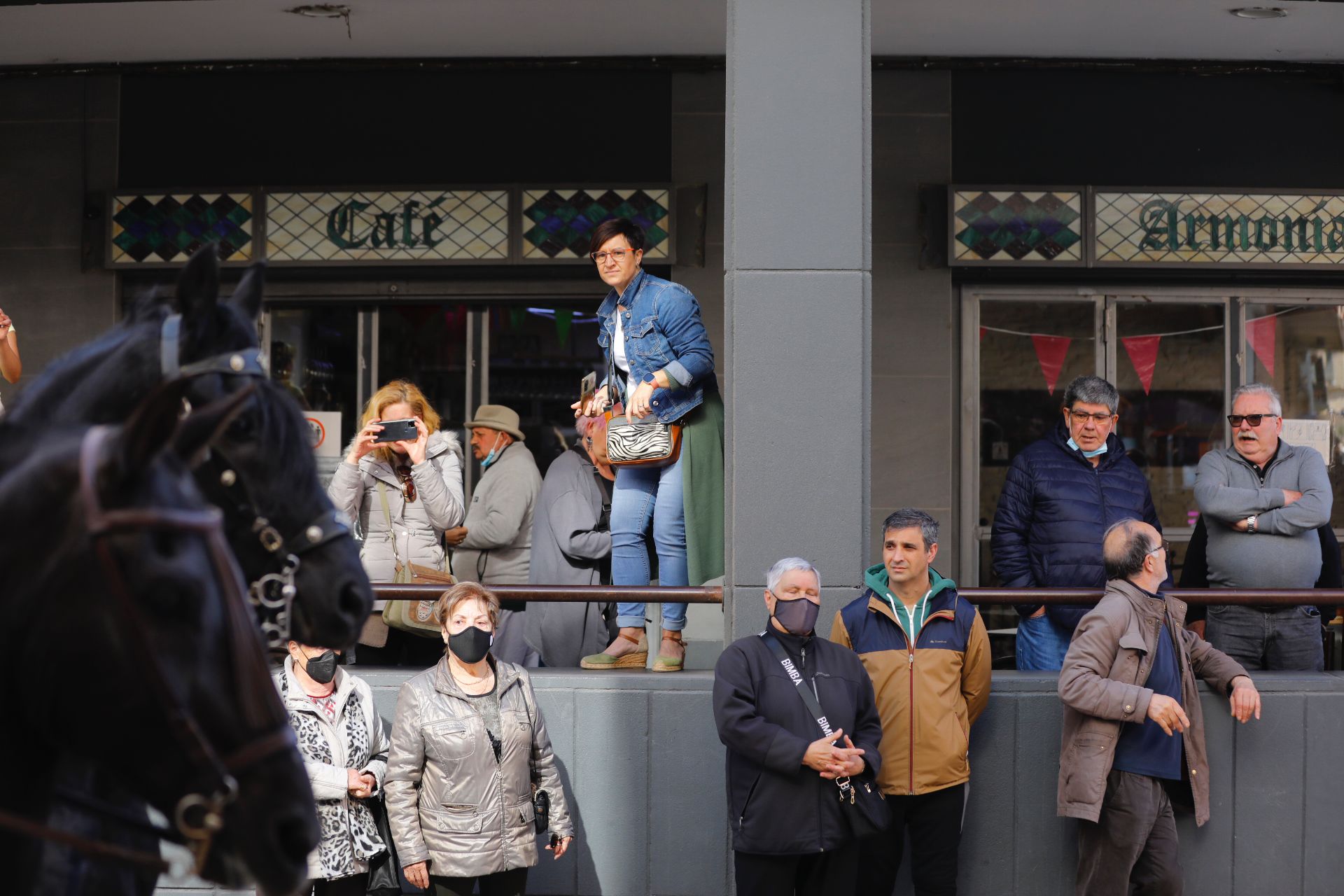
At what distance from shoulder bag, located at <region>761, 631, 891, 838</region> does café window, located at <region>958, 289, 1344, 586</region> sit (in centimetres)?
498

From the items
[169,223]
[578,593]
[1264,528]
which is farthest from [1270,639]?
[169,223]

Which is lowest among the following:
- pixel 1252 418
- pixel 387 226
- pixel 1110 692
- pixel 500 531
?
pixel 1110 692

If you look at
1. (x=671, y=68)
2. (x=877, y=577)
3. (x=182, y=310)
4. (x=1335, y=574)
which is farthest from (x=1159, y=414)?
(x=182, y=310)

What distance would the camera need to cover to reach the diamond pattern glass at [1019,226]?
10.6 m

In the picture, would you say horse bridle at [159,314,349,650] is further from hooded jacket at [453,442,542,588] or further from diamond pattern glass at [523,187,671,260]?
diamond pattern glass at [523,187,671,260]

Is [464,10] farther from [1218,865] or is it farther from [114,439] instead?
[114,439]

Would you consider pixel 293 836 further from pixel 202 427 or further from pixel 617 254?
pixel 617 254

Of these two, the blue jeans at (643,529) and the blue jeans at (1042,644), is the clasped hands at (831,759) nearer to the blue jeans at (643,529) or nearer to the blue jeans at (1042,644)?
the blue jeans at (643,529)

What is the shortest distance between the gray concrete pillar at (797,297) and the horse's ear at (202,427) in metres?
3.98

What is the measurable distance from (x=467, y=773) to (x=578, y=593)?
3.57ft

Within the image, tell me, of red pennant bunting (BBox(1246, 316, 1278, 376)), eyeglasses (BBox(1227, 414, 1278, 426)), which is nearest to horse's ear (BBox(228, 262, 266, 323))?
eyeglasses (BBox(1227, 414, 1278, 426))

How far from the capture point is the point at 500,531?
7.89 m

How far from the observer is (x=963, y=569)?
10.7 meters

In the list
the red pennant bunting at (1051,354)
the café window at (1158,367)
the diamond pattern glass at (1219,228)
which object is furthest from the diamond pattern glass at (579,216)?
the diamond pattern glass at (1219,228)
